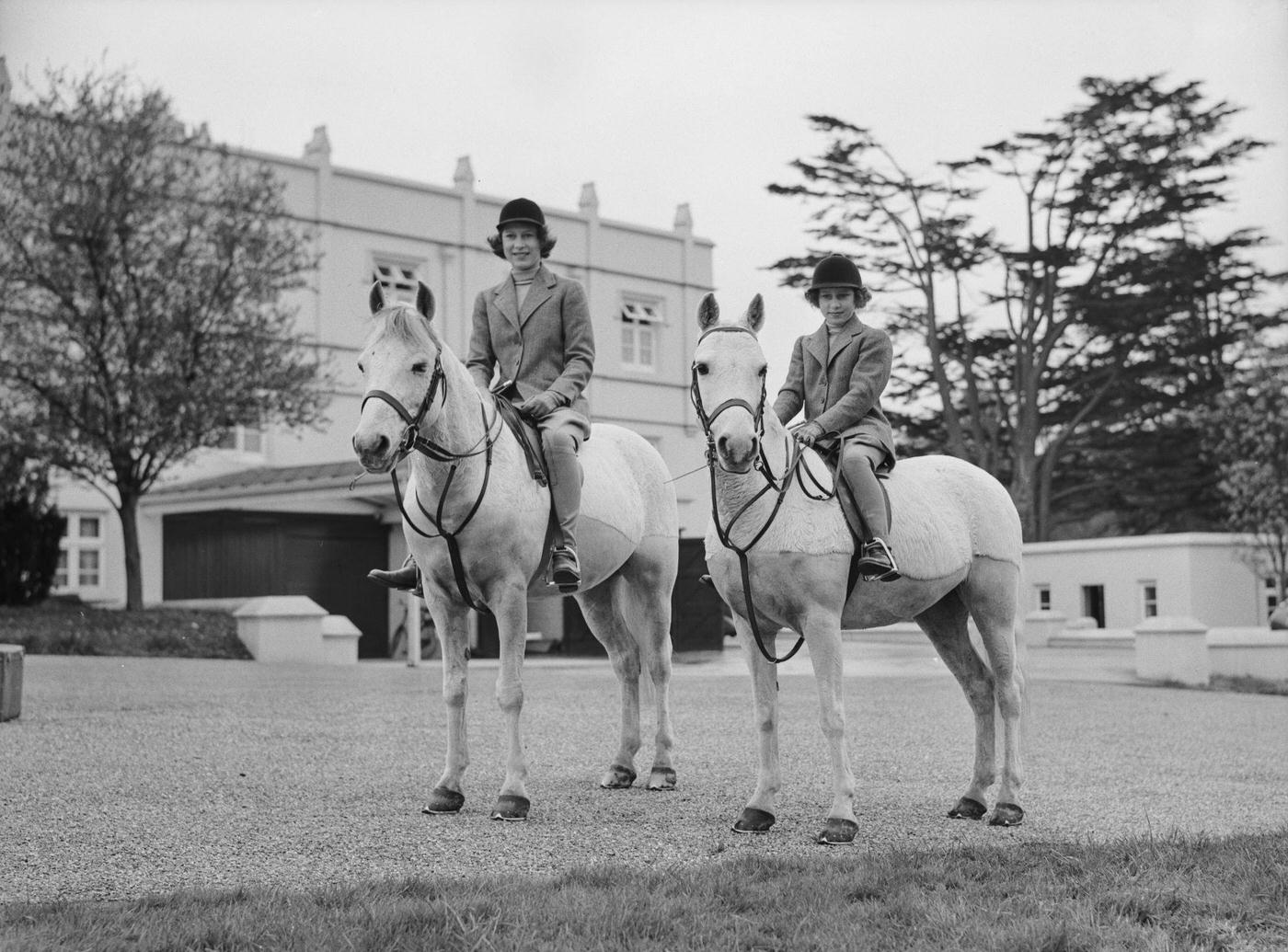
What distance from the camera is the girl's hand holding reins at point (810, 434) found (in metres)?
6.91

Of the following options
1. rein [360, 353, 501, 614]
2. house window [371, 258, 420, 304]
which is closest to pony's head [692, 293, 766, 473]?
rein [360, 353, 501, 614]

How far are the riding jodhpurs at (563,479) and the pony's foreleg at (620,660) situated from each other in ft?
3.32

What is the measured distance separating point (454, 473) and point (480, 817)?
5.73ft

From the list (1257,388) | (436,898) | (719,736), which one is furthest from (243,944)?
(1257,388)

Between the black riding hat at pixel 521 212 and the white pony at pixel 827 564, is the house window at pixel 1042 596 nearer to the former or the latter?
the white pony at pixel 827 564

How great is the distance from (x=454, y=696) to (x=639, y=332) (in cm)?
3698

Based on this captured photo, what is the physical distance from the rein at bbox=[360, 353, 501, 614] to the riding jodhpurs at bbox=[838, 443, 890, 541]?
186 centimetres

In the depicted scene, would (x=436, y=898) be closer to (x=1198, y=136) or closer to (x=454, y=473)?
(x=454, y=473)

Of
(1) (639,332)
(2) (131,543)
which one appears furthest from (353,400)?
(2) (131,543)

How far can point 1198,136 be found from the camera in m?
36.6

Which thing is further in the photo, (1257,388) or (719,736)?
(1257,388)

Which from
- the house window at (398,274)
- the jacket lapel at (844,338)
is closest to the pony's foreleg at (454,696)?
the jacket lapel at (844,338)

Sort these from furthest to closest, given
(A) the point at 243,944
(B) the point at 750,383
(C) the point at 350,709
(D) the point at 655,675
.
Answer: (C) the point at 350,709 → (D) the point at 655,675 → (B) the point at 750,383 → (A) the point at 243,944

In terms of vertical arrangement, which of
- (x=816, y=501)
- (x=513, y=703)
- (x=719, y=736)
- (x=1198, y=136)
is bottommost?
(x=719, y=736)
